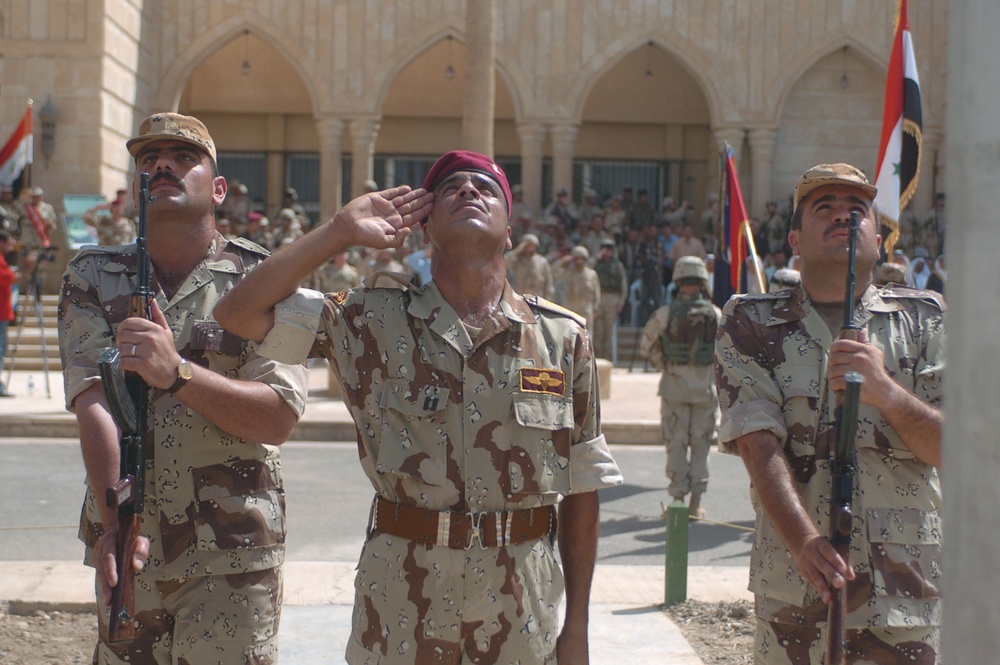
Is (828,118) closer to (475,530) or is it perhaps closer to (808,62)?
(808,62)

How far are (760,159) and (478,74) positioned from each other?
11.6 metres

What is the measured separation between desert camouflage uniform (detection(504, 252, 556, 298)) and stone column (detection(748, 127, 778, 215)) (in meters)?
8.82

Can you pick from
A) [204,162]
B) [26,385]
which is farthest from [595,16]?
[204,162]

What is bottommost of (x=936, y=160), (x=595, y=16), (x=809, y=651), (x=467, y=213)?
(x=809, y=651)

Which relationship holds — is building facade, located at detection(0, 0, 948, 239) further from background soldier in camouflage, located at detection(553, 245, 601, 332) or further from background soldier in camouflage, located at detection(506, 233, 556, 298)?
background soldier in camouflage, located at detection(506, 233, 556, 298)

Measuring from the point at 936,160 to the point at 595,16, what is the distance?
792 cm

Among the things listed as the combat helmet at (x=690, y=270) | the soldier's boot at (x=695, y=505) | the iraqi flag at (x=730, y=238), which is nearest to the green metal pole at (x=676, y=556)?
the soldier's boot at (x=695, y=505)

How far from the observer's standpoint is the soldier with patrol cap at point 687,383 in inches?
367

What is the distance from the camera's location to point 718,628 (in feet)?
19.4

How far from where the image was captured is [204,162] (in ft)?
11.8

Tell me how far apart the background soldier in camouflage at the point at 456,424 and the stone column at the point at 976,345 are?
183 centimetres

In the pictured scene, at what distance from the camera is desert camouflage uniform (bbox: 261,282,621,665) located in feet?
9.61

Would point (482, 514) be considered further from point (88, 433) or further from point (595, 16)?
point (595, 16)

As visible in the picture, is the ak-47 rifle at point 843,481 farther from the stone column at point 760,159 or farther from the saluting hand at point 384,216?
the stone column at point 760,159
